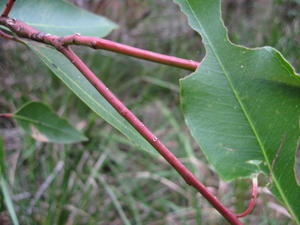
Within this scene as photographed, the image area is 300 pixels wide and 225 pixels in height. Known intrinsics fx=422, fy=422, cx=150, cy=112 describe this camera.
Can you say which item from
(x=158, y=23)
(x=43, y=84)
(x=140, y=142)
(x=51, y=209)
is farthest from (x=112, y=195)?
(x=158, y=23)

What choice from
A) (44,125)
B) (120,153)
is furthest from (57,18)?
(120,153)

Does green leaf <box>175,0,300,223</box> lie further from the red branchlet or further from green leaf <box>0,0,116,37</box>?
green leaf <box>0,0,116,37</box>

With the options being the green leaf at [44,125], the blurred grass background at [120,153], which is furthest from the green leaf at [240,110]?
the blurred grass background at [120,153]

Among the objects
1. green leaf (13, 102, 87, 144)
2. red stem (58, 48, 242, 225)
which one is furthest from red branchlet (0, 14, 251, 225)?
green leaf (13, 102, 87, 144)

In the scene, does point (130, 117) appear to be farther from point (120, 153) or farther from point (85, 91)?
point (120, 153)

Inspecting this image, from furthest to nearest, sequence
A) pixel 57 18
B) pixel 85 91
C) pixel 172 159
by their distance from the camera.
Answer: pixel 57 18, pixel 85 91, pixel 172 159

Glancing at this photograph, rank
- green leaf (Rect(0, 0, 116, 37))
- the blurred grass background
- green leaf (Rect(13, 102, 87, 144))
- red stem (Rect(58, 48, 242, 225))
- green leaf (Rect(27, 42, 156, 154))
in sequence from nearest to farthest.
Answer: red stem (Rect(58, 48, 242, 225)) → green leaf (Rect(27, 42, 156, 154)) → green leaf (Rect(0, 0, 116, 37)) → green leaf (Rect(13, 102, 87, 144)) → the blurred grass background

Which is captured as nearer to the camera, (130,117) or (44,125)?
(130,117)

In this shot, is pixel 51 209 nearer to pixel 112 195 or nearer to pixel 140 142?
pixel 112 195
